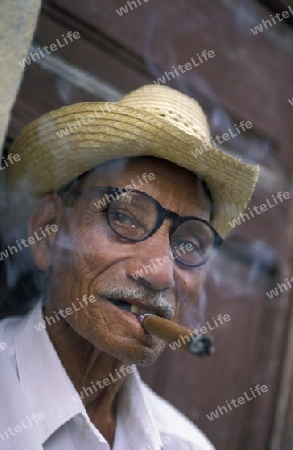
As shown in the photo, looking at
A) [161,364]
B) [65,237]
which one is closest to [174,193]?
[65,237]

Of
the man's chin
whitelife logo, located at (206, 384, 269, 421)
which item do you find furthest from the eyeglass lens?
whitelife logo, located at (206, 384, 269, 421)

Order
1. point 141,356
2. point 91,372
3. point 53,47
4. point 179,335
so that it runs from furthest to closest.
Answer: point 53,47
point 91,372
point 141,356
point 179,335

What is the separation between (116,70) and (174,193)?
2.41 ft

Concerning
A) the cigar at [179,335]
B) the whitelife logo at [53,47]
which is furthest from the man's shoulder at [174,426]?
the whitelife logo at [53,47]

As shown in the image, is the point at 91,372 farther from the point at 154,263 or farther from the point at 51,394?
the point at 154,263

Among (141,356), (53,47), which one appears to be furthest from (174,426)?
(53,47)

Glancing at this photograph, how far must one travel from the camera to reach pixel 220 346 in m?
2.70

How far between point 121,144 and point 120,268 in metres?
0.32

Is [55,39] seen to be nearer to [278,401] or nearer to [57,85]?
[57,85]

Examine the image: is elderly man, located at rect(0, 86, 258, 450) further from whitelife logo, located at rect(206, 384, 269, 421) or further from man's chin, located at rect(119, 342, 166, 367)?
whitelife logo, located at rect(206, 384, 269, 421)

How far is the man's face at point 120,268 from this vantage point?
163 centimetres

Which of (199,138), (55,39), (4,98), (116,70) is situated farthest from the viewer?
(116,70)

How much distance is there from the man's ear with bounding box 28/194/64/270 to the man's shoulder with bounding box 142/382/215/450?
55cm

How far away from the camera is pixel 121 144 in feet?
5.60
